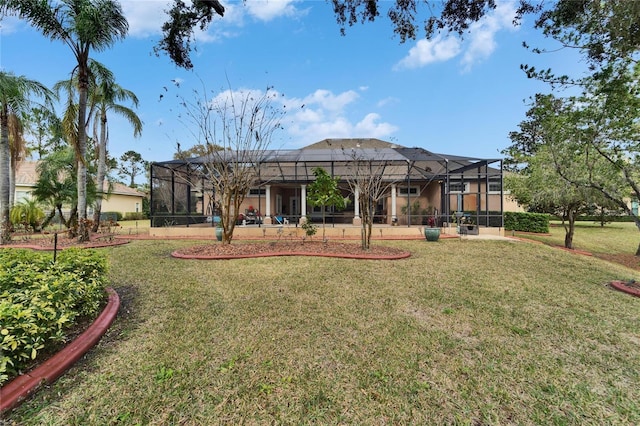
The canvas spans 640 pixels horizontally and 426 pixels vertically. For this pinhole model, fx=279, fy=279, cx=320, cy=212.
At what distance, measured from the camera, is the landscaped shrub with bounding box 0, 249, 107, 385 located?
2246 millimetres

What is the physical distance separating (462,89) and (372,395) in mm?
12292

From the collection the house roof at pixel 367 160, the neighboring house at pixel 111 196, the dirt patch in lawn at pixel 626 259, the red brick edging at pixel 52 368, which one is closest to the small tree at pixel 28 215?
the neighboring house at pixel 111 196

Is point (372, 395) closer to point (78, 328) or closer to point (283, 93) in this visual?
point (78, 328)

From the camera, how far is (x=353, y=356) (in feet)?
9.57

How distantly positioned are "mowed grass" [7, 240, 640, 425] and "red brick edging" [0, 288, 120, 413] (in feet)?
0.29

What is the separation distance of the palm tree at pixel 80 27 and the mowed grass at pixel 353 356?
723 cm

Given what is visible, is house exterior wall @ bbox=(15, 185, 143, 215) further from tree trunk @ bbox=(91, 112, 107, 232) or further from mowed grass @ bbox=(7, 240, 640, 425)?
mowed grass @ bbox=(7, 240, 640, 425)

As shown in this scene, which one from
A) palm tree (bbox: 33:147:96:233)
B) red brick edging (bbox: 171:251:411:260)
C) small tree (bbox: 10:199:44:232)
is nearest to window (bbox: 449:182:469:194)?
red brick edging (bbox: 171:251:411:260)

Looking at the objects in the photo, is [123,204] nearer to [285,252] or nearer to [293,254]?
[285,252]

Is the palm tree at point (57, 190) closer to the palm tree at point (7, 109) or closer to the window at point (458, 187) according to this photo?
the palm tree at point (7, 109)

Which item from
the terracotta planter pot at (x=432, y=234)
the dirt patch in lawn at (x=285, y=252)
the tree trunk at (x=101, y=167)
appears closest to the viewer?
the dirt patch in lawn at (x=285, y=252)

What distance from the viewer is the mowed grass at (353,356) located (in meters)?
2.17

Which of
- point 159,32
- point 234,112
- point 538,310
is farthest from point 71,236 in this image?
point 538,310

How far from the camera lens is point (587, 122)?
628cm
